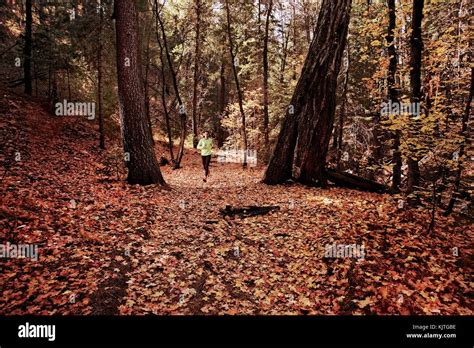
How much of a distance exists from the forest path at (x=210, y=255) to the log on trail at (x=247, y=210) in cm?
26

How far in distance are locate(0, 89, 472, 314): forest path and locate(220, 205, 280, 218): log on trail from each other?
0.26m

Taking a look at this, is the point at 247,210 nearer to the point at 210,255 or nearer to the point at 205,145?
the point at 210,255

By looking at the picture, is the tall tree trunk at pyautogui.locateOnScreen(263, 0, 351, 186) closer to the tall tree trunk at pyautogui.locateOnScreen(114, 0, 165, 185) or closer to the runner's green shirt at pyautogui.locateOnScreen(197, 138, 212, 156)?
the runner's green shirt at pyautogui.locateOnScreen(197, 138, 212, 156)

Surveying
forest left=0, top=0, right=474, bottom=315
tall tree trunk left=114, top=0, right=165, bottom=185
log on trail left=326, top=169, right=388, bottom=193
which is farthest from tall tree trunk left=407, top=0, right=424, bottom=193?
tall tree trunk left=114, top=0, right=165, bottom=185

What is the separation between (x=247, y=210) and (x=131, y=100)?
5.22m

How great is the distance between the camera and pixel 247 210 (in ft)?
26.8

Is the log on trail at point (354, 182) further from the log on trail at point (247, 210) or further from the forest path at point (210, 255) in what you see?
the log on trail at point (247, 210)

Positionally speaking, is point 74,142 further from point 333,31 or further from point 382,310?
point 382,310

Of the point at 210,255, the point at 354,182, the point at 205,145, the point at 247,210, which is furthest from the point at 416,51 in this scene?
the point at 205,145

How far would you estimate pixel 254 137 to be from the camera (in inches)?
943

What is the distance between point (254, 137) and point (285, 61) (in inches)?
258

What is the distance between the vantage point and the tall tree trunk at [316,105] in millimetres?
10359

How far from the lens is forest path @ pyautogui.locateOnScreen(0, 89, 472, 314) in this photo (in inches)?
166

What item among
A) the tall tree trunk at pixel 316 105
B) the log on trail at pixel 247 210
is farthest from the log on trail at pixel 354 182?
the log on trail at pixel 247 210
